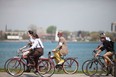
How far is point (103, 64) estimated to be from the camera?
759 cm

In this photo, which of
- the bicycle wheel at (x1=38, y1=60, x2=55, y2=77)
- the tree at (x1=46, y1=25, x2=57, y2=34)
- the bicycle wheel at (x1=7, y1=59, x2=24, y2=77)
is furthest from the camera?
the tree at (x1=46, y1=25, x2=57, y2=34)

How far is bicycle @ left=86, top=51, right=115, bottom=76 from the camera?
7504mm

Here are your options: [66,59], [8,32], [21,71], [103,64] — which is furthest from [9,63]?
[8,32]

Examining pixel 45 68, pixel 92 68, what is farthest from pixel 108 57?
pixel 45 68

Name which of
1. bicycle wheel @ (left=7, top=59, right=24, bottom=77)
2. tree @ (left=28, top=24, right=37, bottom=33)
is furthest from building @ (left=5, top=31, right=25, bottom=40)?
bicycle wheel @ (left=7, top=59, right=24, bottom=77)

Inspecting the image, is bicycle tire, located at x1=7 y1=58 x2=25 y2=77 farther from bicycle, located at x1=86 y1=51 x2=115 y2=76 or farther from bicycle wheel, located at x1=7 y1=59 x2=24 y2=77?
bicycle, located at x1=86 y1=51 x2=115 y2=76

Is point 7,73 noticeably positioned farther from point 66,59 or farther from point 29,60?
point 66,59

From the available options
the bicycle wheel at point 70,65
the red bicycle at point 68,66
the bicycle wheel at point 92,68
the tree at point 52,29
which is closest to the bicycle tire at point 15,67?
the red bicycle at point 68,66

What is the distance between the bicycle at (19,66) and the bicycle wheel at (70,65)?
0.80 metres

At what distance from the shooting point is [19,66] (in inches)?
290

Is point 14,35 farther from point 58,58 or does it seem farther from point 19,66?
point 19,66

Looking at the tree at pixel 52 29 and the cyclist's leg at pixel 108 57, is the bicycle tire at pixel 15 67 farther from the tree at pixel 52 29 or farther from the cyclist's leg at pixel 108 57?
the tree at pixel 52 29

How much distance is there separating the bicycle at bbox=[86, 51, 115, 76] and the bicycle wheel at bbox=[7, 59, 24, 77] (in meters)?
1.68

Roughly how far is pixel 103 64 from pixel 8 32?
476 centimetres
